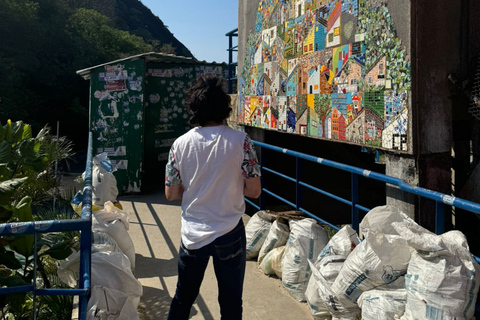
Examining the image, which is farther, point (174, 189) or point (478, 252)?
point (478, 252)

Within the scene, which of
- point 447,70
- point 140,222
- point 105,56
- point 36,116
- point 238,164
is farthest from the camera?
point 105,56

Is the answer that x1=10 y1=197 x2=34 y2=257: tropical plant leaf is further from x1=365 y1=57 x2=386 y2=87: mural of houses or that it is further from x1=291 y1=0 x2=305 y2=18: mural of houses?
x1=291 y1=0 x2=305 y2=18: mural of houses

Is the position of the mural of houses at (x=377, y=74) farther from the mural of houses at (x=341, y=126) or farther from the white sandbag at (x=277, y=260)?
the white sandbag at (x=277, y=260)

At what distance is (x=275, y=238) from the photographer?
4.40 m

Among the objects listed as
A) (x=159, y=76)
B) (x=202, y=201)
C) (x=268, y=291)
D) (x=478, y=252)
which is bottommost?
(x=268, y=291)

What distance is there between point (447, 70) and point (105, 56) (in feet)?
87.6

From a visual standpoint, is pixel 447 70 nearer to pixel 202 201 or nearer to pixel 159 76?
pixel 202 201

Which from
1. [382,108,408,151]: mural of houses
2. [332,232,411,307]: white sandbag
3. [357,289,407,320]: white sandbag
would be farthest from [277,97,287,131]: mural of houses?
[357,289,407,320]: white sandbag

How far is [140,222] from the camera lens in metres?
6.51

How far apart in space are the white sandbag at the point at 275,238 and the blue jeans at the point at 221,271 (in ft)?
6.11

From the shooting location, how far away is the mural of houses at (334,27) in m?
4.19

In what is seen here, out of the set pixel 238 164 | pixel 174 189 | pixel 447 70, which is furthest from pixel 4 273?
pixel 447 70

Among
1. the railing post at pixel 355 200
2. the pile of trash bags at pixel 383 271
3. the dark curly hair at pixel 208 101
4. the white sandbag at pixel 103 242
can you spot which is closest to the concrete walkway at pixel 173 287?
the pile of trash bags at pixel 383 271

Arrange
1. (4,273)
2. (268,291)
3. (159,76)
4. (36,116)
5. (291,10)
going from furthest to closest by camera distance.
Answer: (36,116) < (159,76) < (291,10) < (268,291) < (4,273)
